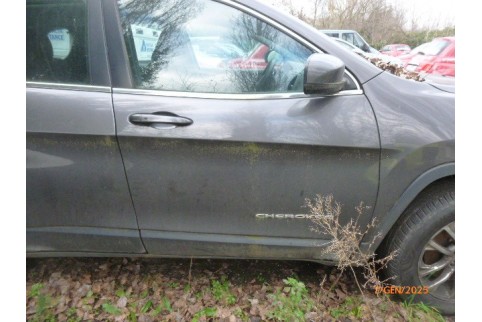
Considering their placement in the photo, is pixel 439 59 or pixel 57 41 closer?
pixel 57 41

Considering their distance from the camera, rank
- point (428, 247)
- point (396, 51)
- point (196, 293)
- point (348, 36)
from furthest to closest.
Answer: point (348, 36) → point (396, 51) → point (196, 293) → point (428, 247)

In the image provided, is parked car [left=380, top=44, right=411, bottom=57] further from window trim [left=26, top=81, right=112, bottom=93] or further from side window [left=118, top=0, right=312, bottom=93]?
window trim [left=26, top=81, right=112, bottom=93]

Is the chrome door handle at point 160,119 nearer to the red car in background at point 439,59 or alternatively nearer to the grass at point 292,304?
the grass at point 292,304

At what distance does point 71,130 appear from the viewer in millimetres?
1637

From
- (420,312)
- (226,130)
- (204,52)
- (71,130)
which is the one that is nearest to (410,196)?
(420,312)

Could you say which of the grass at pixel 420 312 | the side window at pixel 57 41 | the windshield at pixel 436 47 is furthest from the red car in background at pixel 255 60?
the windshield at pixel 436 47

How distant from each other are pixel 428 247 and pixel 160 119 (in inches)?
66.4

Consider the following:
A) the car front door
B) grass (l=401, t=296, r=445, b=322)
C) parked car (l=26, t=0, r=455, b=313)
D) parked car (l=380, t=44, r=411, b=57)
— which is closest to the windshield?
parked car (l=380, t=44, r=411, b=57)

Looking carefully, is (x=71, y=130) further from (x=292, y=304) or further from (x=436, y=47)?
(x=436, y=47)

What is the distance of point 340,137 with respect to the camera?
5.37 feet

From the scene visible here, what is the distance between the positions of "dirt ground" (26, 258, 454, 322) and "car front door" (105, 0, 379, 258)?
0.45 meters

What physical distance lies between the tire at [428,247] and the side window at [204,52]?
3.23ft

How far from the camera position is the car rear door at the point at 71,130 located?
1.64 m

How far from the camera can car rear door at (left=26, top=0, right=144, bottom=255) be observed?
1.64 m
